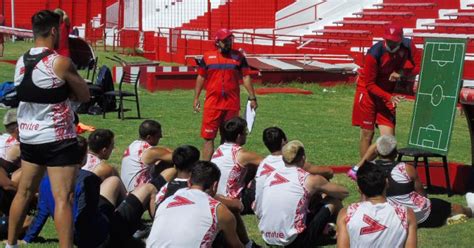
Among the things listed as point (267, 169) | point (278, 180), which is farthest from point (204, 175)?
point (267, 169)

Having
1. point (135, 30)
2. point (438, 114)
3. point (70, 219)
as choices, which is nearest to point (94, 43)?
point (135, 30)

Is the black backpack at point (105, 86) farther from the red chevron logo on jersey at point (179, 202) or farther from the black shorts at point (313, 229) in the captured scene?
the red chevron logo on jersey at point (179, 202)

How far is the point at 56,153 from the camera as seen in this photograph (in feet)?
22.9

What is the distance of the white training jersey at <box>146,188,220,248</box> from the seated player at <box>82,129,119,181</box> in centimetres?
199

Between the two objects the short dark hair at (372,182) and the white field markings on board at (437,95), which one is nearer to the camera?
the short dark hair at (372,182)

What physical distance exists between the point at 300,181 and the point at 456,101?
3.05m

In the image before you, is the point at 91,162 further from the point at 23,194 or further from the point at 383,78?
the point at 383,78

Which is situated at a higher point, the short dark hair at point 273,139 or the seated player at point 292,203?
the short dark hair at point 273,139

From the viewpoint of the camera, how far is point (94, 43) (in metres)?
37.4

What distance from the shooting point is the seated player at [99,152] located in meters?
8.64

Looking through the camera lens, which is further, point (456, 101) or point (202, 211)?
point (456, 101)

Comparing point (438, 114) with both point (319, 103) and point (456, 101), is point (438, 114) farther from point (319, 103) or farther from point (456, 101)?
point (319, 103)

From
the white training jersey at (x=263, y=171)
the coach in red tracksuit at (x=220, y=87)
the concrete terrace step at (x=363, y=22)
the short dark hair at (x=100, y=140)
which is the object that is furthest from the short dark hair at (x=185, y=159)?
the concrete terrace step at (x=363, y=22)

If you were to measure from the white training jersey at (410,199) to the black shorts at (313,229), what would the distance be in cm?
72
